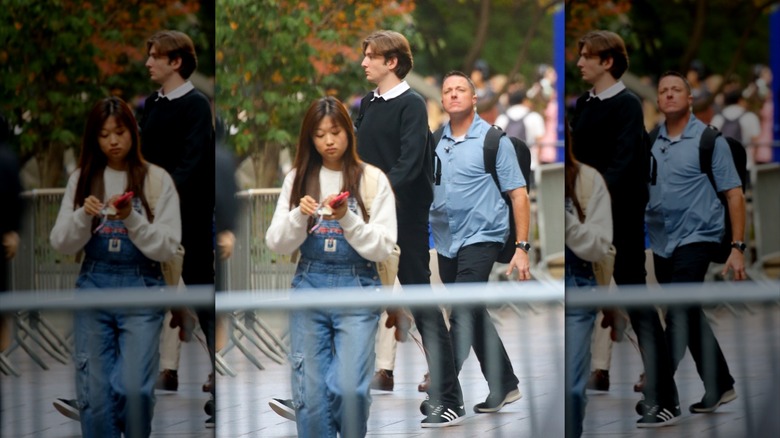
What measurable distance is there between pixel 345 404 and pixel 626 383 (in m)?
1.20

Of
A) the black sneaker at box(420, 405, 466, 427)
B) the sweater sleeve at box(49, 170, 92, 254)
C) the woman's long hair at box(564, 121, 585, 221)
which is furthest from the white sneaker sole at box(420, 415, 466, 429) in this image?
the sweater sleeve at box(49, 170, 92, 254)

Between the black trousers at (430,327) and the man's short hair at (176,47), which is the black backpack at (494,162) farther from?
the man's short hair at (176,47)

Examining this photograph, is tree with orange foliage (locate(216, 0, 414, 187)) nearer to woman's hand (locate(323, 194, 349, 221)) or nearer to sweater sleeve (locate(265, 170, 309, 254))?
sweater sleeve (locate(265, 170, 309, 254))

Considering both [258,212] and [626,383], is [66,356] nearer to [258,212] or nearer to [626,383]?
[258,212]

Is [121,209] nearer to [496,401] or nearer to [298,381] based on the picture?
[298,381]

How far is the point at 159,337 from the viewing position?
5973mm

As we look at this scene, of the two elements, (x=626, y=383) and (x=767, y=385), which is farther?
(x=626, y=383)

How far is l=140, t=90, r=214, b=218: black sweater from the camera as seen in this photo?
5.92 m

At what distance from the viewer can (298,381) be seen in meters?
5.97

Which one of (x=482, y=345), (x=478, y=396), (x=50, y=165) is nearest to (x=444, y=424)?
(x=478, y=396)

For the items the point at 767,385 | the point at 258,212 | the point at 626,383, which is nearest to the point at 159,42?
the point at 258,212

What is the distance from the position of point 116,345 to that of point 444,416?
136 cm

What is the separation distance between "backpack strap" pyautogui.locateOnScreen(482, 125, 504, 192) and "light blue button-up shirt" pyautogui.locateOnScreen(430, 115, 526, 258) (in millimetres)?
13

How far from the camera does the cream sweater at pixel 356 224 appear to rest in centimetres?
593
